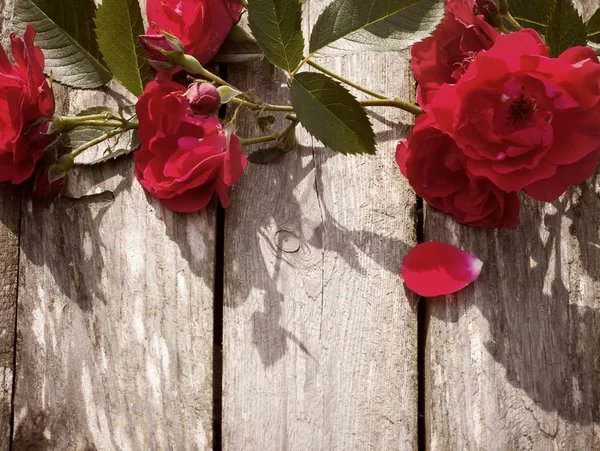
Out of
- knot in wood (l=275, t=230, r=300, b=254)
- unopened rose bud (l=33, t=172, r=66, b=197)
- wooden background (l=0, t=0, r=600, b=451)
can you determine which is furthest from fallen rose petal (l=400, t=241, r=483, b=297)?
unopened rose bud (l=33, t=172, r=66, b=197)

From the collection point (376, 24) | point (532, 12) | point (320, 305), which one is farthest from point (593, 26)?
point (320, 305)

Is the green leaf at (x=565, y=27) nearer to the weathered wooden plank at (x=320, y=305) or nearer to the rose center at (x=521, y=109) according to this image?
the rose center at (x=521, y=109)

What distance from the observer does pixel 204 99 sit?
902mm

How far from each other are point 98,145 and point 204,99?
24cm

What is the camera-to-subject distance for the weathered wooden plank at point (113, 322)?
94cm

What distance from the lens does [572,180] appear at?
86 centimetres

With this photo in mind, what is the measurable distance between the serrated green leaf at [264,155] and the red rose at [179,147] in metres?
0.09

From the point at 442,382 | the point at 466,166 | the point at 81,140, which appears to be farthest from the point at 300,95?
the point at 442,382

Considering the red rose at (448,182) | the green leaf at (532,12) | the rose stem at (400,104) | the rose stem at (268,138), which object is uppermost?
the green leaf at (532,12)

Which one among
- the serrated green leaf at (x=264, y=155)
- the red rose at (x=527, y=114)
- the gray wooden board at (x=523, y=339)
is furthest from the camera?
the serrated green leaf at (x=264, y=155)

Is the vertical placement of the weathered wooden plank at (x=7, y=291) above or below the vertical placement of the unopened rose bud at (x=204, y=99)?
below

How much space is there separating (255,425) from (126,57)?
1.82ft

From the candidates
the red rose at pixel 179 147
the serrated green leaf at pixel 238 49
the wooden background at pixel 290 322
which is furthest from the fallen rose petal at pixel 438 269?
the serrated green leaf at pixel 238 49

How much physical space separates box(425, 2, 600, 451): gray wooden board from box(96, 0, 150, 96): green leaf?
486 mm
